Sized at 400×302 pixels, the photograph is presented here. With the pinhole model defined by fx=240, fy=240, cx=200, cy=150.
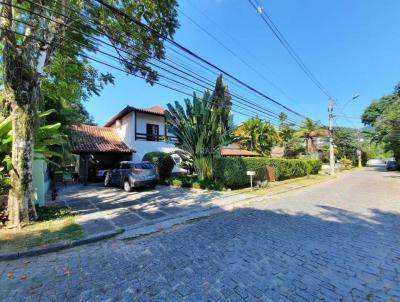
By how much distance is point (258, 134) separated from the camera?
96.6ft

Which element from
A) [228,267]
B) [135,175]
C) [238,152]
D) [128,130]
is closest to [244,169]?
[135,175]

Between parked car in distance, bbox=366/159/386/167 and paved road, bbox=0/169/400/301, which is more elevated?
paved road, bbox=0/169/400/301

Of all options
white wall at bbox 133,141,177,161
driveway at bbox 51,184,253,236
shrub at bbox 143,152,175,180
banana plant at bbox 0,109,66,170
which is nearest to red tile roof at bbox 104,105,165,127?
white wall at bbox 133,141,177,161

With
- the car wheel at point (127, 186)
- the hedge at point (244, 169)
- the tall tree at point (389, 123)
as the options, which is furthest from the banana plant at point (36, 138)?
the tall tree at point (389, 123)

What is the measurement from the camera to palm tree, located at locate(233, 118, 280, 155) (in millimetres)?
29453

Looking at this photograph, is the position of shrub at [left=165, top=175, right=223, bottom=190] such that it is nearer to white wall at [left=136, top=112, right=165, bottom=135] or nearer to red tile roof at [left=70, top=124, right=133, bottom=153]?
red tile roof at [left=70, top=124, right=133, bottom=153]

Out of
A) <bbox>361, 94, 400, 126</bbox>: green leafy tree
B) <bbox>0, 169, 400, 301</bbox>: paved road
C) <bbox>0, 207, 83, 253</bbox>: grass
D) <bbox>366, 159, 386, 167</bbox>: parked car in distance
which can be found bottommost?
<bbox>366, 159, 386, 167</bbox>: parked car in distance

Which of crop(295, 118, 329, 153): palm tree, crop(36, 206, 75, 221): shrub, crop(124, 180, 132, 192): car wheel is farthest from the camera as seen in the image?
crop(295, 118, 329, 153): palm tree

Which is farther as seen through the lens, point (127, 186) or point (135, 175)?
point (127, 186)

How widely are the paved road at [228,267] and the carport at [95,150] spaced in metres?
14.9

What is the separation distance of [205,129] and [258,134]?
15.8 m

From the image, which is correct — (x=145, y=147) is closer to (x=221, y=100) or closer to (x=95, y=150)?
(x=95, y=150)

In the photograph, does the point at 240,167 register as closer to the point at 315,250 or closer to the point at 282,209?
the point at 282,209

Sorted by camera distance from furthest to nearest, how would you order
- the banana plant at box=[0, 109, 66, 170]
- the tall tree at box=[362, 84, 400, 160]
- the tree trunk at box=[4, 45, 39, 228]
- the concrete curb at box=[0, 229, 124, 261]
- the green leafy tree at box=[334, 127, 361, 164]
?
the green leafy tree at box=[334, 127, 361, 164], the tall tree at box=[362, 84, 400, 160], the banana plant at box=[0, 109, 66, 170], the tree trunk at box=[4, 45, 39, 228], the concrete curb at box=[0, 229, 124, 261]
